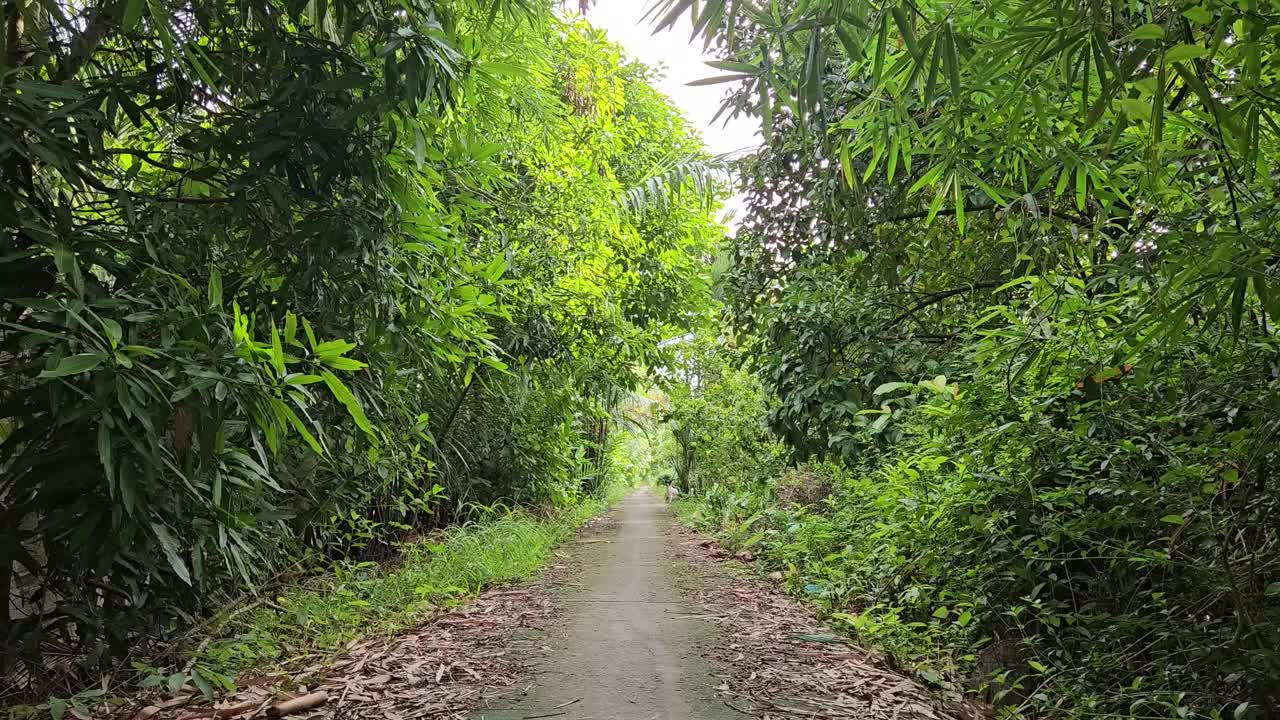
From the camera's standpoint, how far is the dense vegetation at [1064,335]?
6.23ft

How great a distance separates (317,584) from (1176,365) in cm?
500

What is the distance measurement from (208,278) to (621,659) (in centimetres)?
277

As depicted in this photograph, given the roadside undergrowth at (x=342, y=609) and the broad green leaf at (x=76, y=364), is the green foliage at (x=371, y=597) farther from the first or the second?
the broad green leaf at (x=76, y=364)

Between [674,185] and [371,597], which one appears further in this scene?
[674,185]

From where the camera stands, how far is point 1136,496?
9.22ft

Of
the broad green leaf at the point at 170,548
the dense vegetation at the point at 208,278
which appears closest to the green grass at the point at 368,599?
the dense vegetation at the point at 208,278

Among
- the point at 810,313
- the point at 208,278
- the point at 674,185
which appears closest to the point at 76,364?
the point at 208,278

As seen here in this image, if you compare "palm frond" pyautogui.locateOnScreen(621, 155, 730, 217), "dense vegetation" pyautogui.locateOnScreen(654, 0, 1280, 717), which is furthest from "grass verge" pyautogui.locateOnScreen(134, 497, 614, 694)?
"palm frond" pyautogui.locateOnScreen(621, 155, 730, 217)

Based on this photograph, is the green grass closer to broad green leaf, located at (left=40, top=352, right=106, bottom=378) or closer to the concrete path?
the concrete path

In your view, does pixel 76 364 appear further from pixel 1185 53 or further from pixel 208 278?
pixel 1185 53

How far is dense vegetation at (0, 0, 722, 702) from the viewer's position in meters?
2.24

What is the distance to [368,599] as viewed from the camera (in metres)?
4.61

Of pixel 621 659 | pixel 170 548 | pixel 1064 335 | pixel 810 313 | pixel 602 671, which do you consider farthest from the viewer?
pixel 810 313

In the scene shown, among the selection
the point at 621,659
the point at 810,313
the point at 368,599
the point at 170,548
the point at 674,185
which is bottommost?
the point at 621,659
